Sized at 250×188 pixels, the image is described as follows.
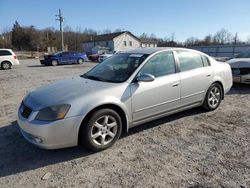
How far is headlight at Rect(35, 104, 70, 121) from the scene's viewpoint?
3.58m

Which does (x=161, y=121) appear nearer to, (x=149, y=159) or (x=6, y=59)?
(x=149, y=159)

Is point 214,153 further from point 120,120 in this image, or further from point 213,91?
point 213,91

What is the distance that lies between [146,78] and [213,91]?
7.77ft

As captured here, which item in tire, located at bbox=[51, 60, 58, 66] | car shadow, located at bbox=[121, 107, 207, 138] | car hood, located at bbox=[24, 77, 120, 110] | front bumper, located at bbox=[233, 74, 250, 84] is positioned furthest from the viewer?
tire, located at bbox=[51, 60, 58, 66]

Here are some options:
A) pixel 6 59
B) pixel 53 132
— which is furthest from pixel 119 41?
pixel 53 132

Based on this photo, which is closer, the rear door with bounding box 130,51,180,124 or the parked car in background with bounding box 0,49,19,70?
the rear door with bounding box 130,51,180,124

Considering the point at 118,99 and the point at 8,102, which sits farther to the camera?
the point at 8,102

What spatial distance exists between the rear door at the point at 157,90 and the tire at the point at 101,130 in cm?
43

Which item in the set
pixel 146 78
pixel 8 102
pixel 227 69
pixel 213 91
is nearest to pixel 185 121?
pixel 213 91

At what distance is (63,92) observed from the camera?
4023 mm

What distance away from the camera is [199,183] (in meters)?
3.07

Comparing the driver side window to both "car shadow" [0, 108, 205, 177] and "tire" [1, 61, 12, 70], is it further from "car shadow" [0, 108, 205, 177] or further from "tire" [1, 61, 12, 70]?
"tire" [1, 61, 12, 70]

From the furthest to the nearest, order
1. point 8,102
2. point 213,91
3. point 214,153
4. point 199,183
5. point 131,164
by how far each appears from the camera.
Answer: point 8,102
point 213,91
point 214,153
point 131,164
point 199,183

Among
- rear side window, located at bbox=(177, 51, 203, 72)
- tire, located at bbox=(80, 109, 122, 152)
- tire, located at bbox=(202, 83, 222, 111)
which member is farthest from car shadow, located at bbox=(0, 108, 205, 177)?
tire, located at bbox=(202, 83, 222, 111)
